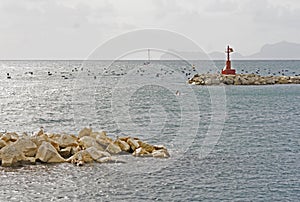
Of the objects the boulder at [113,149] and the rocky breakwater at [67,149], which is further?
the boulder at [113,149]

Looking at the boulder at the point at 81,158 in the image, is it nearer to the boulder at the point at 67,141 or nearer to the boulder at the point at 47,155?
the boulder at the point at 47,155

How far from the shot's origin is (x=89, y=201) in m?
17.5

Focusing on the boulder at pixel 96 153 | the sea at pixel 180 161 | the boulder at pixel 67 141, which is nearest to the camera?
the sea at pixel 180 161

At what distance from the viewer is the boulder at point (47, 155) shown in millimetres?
22908

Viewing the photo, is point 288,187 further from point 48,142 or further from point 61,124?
point 61,124

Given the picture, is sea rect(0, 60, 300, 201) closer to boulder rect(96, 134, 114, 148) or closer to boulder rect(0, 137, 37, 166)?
boulder rect(0, 137, 37, 166)

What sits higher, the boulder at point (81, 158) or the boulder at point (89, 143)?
the boulder at point (89, 143)

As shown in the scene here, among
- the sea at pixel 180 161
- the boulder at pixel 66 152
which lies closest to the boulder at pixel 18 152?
the sea at pixel 180 161

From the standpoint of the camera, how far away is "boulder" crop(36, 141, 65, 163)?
75.2ft

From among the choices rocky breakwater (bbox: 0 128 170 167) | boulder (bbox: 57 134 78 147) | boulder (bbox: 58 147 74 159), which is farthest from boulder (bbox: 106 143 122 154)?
boulder (bbox: 58 147 74 159)

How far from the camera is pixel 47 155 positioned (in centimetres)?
2291

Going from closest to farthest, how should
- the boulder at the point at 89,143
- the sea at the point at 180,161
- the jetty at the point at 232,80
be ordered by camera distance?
the sea at the point at 180,161 < the boulder at the point at 89,143 < the jetty at the point at 232,80

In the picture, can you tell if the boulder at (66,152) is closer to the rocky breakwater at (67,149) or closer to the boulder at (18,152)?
the rocky breakwater at (67,149)

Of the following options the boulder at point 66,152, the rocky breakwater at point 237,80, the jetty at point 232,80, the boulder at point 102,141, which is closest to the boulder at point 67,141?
the boulder at point 66,152
